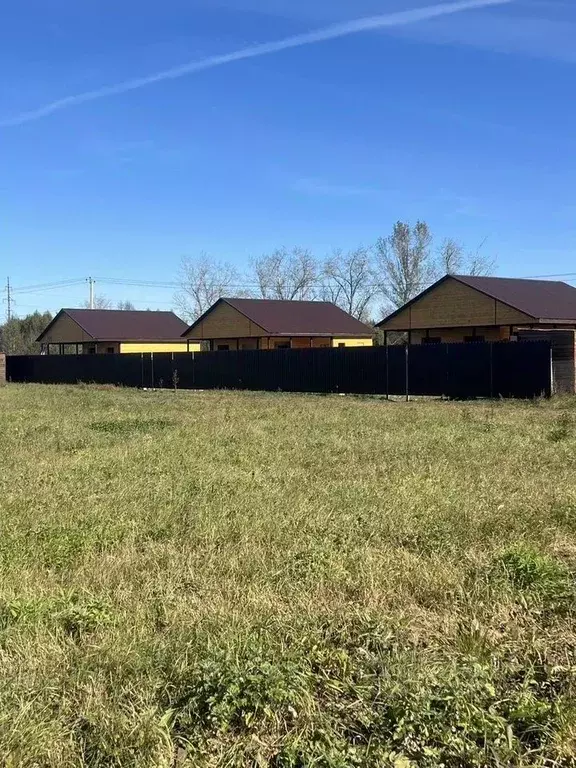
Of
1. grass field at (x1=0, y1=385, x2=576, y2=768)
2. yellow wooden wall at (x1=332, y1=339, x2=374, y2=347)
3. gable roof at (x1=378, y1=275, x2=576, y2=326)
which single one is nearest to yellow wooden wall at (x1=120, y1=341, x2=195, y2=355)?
yellow wooden wall at (x1=332, y1=339, x2=374, y2=347)

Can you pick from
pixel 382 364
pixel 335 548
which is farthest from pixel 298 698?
pixel 382 364

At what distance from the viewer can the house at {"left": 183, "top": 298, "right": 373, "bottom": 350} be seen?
40.7 metres

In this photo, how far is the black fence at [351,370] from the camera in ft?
65.7

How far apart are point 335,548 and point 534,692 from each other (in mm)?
1925

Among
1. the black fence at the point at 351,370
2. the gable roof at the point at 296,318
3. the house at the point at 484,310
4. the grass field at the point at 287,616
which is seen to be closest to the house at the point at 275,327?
the gable roof at the point at 296,318

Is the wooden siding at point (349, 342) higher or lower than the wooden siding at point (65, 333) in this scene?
lower

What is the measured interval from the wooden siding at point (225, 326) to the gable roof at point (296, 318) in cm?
27

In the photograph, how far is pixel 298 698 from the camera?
8.71 ft

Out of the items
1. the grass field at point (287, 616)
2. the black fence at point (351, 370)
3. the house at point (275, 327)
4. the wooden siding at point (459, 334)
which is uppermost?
the house at point (275, 327)

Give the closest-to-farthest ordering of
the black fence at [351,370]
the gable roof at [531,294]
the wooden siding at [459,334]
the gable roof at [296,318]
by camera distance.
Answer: the black fence at [351,370], the gable roof at [531,294], the wooden siding at [459,334], the gable roof at [296,318]

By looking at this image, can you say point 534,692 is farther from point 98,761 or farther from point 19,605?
point 19,605

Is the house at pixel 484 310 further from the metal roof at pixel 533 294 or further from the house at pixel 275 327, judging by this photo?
the house at pixel 275 327

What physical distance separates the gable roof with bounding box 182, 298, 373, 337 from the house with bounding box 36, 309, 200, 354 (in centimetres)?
668

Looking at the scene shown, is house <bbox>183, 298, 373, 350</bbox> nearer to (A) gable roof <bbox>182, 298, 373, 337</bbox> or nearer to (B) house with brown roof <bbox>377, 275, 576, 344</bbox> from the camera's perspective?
(A) gable roof <bbox>182, 298, 373, 337</bbox>
